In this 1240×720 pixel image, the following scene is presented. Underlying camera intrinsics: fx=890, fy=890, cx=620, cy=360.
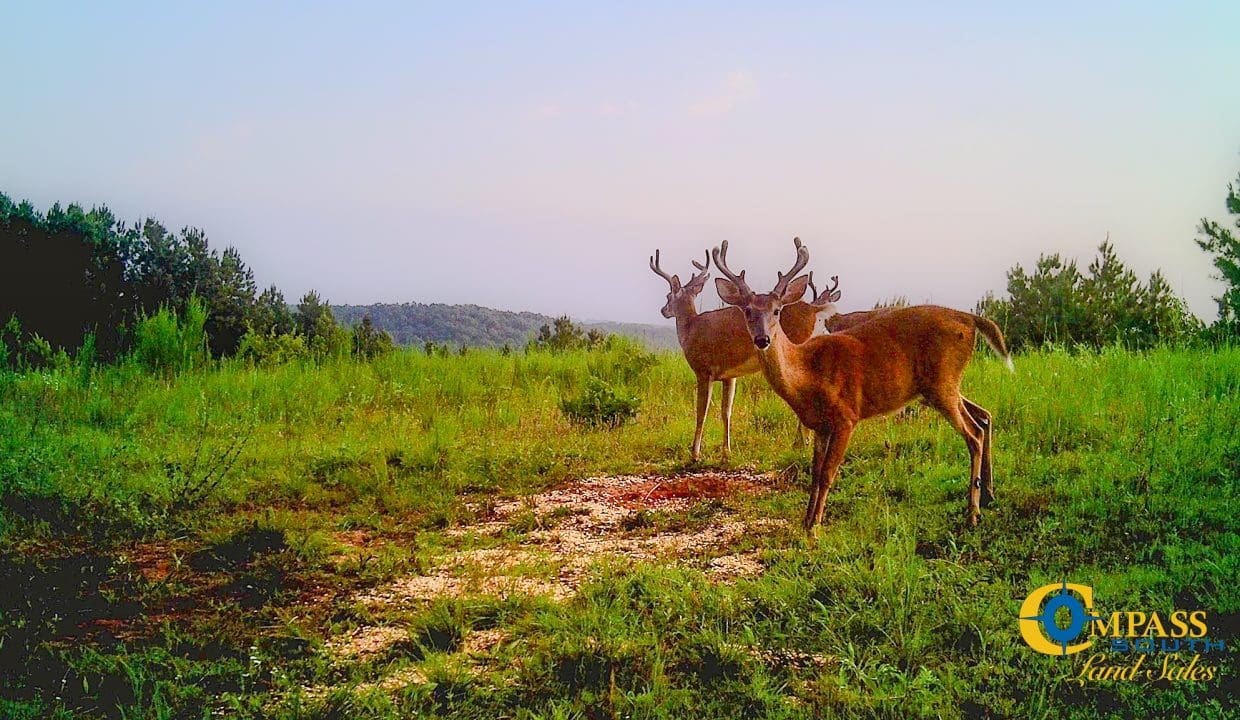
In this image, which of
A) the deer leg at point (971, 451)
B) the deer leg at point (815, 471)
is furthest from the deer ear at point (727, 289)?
the deer leg at point (971, 451)

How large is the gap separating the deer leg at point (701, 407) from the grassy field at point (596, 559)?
26 centimetres

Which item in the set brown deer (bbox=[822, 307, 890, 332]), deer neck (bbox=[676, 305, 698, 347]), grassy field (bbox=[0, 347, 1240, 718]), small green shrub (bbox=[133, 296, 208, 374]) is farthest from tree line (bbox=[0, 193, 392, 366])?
brown deer (bbox=[822, 307, 890, 332])

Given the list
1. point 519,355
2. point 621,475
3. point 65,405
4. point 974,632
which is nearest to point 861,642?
point 974,632

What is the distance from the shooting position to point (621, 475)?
7508 mm

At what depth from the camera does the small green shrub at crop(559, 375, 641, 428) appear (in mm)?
9398

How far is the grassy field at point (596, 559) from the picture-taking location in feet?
12.1

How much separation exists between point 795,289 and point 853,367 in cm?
60

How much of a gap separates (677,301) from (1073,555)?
466 cm

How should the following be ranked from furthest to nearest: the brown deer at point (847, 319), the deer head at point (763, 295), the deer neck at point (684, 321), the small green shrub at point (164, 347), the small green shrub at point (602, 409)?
the small green shrub at point (164, 347)
the small green shrub at point (602, 409)
the deer neck at point (684, 321)
the brown deer at point (847, 319)
the deer head at point (763, 295)

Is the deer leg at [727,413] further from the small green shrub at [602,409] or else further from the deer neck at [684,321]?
the small green shrub at [602,409]

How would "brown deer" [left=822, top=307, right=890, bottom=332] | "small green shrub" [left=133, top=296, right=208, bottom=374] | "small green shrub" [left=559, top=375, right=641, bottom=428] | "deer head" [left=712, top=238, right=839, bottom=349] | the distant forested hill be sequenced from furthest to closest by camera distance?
1. the distant forested hill
2. "small green shrub" [left=133, top=296, right=208, bottom=374]
3. "small green shrub" [left=559, top=375, right=641, bottom=428]
4. "brown deer" [left=822, top=307, right=890, bottom=332]
5. "deer head" [left=712, top=238, right=839, bottom=349]

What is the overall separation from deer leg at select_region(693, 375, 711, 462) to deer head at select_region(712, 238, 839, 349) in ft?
7.58

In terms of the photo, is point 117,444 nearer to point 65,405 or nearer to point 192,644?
point 65,405

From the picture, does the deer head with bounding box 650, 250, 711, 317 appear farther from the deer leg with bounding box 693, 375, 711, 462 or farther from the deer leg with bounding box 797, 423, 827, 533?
the deer leg with bounding box 797, 423, 827, 533
